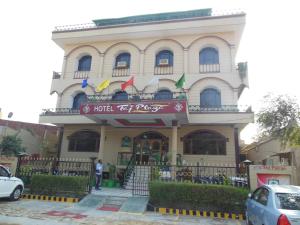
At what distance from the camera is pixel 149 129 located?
15.8 meters

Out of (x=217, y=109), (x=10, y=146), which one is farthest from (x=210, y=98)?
(x=10, y=146)

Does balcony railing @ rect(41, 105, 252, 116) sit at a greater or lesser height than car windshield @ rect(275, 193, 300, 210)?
greater

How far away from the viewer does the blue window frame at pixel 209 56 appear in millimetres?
15945

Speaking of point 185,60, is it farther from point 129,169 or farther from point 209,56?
point 129,169

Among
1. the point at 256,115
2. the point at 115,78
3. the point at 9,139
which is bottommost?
the point at 9,139

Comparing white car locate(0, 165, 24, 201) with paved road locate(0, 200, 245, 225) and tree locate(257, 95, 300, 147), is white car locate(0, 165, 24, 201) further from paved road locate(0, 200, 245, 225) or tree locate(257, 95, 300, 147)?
tree locate(257, 95, 300, 147)

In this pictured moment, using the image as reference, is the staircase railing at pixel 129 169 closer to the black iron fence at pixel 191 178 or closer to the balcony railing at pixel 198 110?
the black iron fence at pixel 191 178

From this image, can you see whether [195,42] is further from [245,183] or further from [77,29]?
[245,183]

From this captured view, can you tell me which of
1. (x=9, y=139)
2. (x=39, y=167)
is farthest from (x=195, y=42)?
(x=9, y=139)

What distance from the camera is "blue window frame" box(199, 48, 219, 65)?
52.3 ft

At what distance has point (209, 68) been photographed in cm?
1558

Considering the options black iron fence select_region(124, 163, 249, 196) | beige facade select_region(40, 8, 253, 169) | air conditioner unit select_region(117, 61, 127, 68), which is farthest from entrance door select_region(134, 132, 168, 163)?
air conditioner unit select_region(117, 61, 127, 68)

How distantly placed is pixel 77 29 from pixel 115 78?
4.91 m

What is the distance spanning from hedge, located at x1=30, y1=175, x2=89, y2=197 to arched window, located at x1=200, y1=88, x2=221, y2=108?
8.71 m
